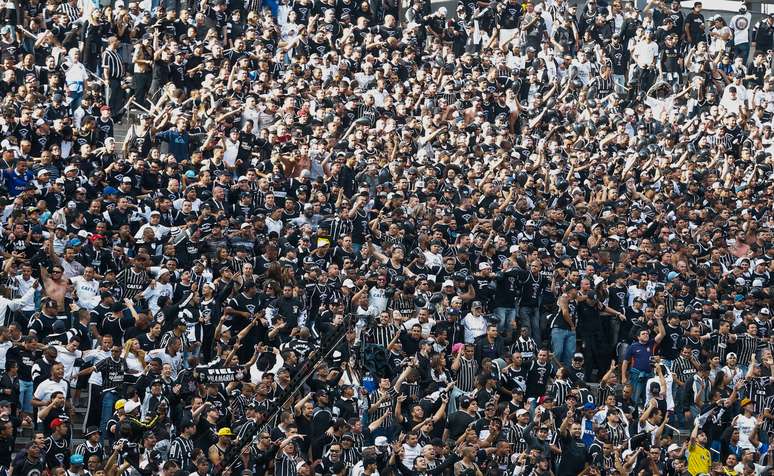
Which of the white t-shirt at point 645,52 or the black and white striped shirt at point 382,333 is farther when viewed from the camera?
the white t-shirt at point 645,52

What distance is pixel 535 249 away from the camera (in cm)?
2662

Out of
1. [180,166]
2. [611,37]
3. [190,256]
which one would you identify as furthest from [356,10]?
[190,256]

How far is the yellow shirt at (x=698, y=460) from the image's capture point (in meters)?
23.5

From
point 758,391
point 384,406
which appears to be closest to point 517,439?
point 384,406

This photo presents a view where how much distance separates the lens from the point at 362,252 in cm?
2544

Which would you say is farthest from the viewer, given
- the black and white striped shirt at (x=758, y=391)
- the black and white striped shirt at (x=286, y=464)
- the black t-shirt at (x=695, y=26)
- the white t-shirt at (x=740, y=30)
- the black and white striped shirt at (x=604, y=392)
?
the white t-shirt at (x=740, y=30)

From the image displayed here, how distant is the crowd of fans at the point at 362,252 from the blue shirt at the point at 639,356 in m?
0.06

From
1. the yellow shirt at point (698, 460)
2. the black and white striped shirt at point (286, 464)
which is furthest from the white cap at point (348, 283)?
the yellow shirt at point (698, 460)

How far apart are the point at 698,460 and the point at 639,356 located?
6.90ft

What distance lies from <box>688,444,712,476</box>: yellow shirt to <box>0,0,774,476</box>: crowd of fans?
38 mm

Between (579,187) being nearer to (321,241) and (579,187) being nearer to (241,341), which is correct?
(321,241)

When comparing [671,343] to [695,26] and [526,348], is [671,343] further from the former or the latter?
[695,26]

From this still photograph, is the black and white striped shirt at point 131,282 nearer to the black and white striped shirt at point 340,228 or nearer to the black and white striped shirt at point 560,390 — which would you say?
the black and white striped shirt at point 340,228

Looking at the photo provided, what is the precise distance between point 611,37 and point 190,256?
50.1 feet
